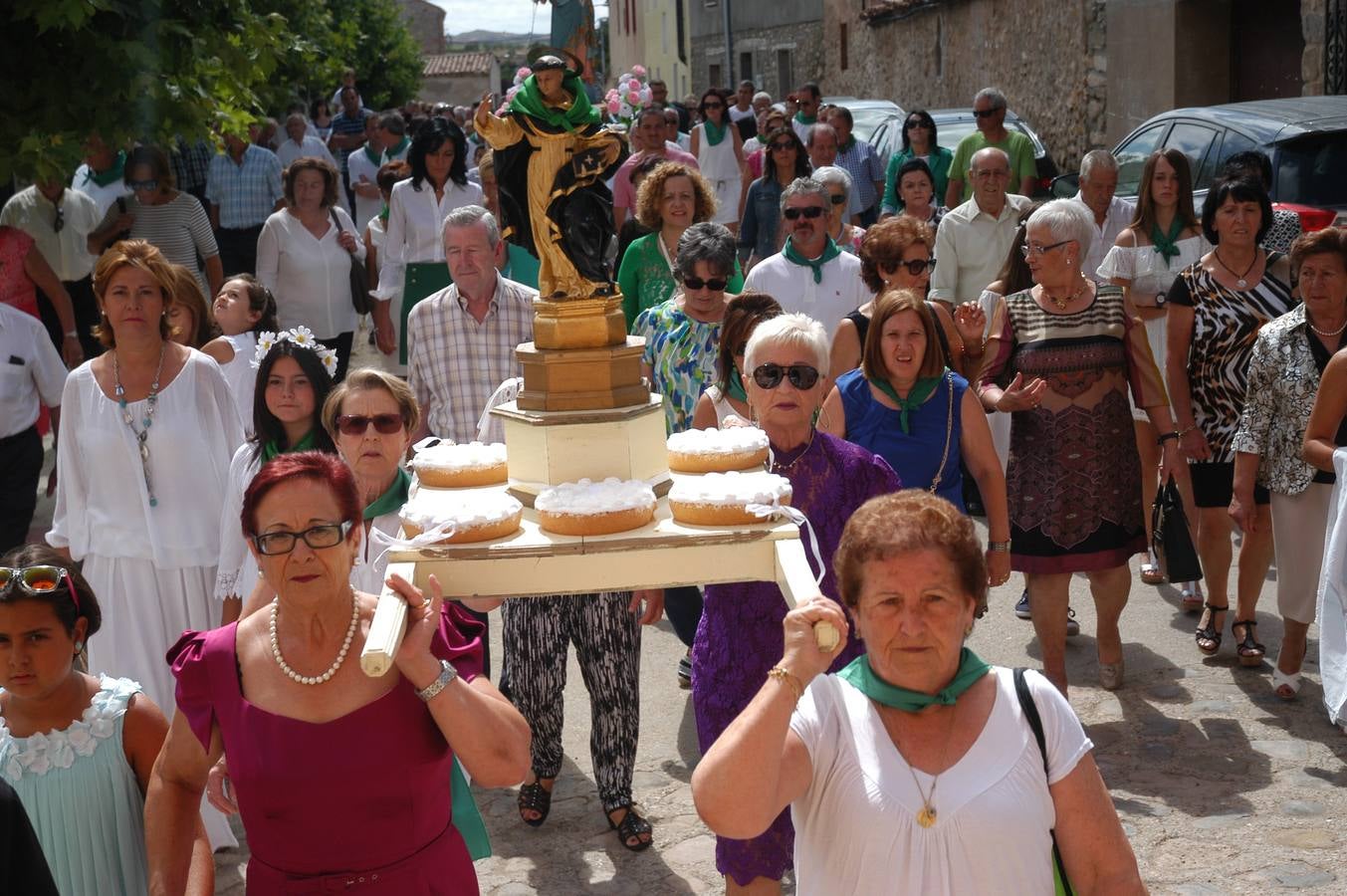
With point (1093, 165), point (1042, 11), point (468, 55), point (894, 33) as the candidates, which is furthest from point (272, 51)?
point (468, 55)

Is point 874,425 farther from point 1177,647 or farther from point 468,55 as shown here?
point 468,55

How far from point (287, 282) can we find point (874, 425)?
6.20 m

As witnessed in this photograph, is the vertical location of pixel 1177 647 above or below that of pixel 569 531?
below

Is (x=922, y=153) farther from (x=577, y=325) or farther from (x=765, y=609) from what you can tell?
(x=577, y=325)

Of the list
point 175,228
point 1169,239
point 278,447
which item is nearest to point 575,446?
point 278,447

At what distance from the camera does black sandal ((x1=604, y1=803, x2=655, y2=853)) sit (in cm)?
571

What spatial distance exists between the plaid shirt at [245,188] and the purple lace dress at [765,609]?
10.4 m

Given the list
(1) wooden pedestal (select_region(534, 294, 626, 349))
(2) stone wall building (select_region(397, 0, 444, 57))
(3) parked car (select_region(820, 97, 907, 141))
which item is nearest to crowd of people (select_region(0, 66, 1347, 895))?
(1) wooden pedestal (select_region(534, 294, 626, 349))

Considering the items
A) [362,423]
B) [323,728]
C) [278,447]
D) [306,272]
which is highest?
[306,272]

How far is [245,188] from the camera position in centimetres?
1400

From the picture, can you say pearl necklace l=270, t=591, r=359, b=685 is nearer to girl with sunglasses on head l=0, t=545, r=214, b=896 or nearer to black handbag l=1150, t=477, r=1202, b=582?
girl with sunglasses on head l=0, t=545, r=214, b=896

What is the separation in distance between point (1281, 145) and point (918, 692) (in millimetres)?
8314

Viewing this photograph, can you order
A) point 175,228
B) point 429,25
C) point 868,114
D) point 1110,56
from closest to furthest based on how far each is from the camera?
point 175,228 < point 868,114 < point 1110,56 < point 429,25

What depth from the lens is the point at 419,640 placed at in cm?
295
